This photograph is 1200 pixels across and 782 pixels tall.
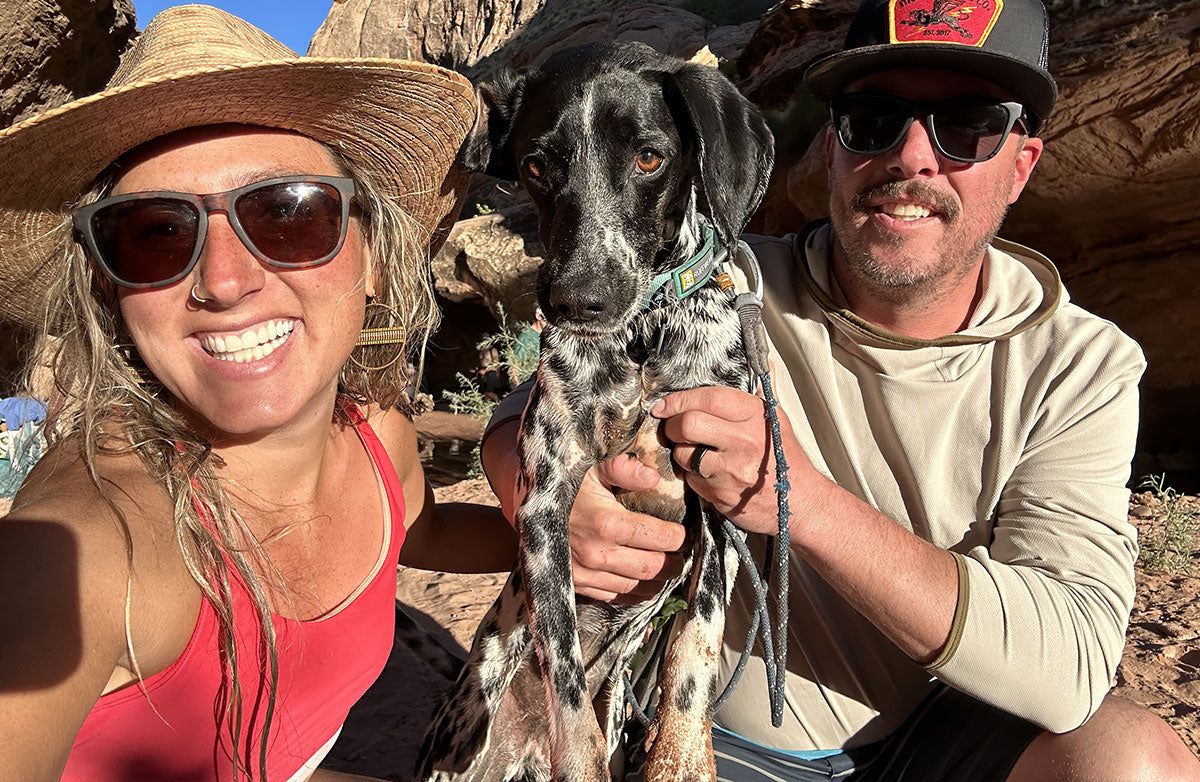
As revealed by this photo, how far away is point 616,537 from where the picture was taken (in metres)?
2.03

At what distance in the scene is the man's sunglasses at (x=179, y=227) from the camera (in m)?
1.58

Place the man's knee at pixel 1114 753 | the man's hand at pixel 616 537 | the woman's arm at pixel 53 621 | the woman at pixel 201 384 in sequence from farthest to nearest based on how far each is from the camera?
the man's hand at pixel 616 537 → the man's knee at pixel 1114 753 → the woman at pixel 201 384 → the woman's arm at pixel 53 621

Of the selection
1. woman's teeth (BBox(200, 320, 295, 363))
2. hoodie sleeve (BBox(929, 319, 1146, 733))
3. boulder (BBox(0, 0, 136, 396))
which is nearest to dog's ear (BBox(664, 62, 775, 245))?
hoodie sleeve (BBox(929, 319, 1146, 733))

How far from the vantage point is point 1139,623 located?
3154 millimetres

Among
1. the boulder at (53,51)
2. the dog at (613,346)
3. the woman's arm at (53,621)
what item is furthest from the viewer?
the boulder at (53,51)

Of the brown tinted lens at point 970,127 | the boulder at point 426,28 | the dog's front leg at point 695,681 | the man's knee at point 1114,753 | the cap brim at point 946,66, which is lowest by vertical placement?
the man's knee at point 1114,753

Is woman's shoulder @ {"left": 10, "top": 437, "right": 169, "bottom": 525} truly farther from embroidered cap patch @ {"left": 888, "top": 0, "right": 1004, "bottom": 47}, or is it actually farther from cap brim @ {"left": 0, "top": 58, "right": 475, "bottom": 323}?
embroidered cap patch @ {"left": 888, "top": 0, "right": 1004, "bottom": 47}

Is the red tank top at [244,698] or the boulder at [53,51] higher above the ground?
the boulder at [53,51]


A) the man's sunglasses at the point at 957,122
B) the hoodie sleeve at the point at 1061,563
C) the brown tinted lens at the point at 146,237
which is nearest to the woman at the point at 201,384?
the brown tinted lens at the point at 146,237

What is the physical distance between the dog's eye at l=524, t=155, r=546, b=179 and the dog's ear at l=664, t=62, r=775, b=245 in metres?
0.35

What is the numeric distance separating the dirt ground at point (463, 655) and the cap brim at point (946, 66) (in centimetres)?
186

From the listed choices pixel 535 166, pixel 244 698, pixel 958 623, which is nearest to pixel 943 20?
pixel 535 166

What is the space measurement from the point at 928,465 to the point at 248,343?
1.61 m

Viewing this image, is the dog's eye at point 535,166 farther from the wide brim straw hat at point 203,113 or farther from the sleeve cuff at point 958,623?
the sleeve cuff at point 958,623
